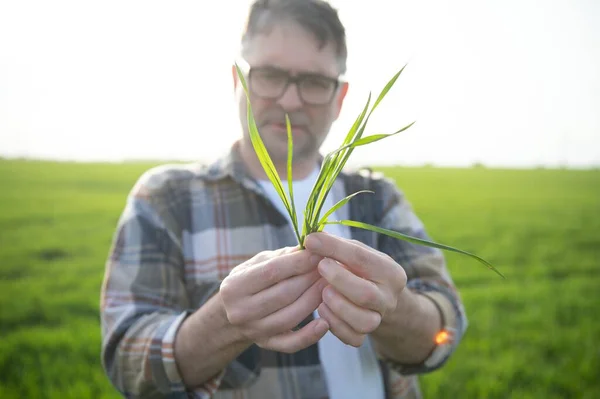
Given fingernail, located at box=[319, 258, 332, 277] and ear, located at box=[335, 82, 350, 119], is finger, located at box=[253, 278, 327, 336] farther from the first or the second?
ear, located at box=[335, 82, 350, 119]

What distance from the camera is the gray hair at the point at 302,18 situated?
4.53ft

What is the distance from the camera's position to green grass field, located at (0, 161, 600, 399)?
305 centimetres

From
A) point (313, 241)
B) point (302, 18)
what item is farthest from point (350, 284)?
point (302, 18)

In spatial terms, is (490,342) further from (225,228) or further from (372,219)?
(225,228)

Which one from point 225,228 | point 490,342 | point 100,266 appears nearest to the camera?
point 225,228

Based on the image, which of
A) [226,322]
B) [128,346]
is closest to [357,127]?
[226,322]

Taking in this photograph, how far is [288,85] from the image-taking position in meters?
1.42

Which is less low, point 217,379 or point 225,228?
point 225,228

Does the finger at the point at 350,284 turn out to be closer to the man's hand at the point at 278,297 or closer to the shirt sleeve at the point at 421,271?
the man's hand at the point at 278,297

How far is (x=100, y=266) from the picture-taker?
6477 millimetres

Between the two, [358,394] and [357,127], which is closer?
[357,127]

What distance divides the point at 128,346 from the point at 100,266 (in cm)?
578

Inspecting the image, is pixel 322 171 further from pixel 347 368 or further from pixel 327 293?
pixel 347 368

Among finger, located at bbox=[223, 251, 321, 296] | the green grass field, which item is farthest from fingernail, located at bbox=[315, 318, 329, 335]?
the green grass field
